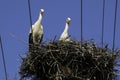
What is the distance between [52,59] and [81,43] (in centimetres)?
67

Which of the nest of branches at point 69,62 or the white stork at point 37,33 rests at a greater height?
the white stork at point 37,33

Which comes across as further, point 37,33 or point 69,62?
point 37,33

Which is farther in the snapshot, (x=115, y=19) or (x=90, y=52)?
(x=90, y=52)

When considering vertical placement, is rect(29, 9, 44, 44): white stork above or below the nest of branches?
above

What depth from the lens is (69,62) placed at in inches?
386

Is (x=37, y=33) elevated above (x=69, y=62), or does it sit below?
above

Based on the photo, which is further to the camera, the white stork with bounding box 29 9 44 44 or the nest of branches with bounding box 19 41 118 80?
the white stork with bounding box 29 9 44 44

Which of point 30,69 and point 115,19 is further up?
point 115,19

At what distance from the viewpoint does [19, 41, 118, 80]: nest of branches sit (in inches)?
381

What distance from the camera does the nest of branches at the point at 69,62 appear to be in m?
9.67

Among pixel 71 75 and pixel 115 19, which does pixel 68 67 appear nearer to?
pixel 71 75

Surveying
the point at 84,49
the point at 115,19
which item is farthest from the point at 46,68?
the point at 115,19

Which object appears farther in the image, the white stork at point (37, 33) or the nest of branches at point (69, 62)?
the white stork at point (37, 33)

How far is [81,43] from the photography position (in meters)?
9.91
